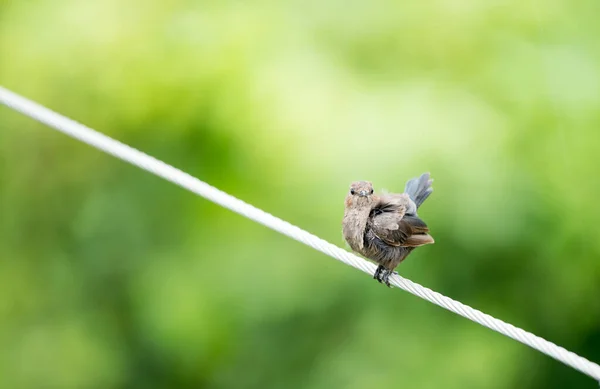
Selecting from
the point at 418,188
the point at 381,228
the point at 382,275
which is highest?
the point at 418,188

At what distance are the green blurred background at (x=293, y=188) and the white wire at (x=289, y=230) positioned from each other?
72.0 inches

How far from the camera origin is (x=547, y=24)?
4.66 m

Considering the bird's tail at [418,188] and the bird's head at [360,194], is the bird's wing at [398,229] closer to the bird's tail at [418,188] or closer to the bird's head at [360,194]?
the bird's head at [360,194]

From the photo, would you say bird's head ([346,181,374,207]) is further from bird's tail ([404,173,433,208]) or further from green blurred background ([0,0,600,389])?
green blurred background ([0,0,600,389])

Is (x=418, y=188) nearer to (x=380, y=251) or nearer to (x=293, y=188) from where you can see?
(x=380, y=251)

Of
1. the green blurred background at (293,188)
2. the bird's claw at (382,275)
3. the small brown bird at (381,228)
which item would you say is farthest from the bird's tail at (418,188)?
the green blurred background at (293,188)

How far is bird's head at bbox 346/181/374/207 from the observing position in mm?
2256

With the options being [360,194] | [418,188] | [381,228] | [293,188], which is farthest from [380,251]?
[293,188]

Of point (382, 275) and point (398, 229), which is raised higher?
point (398, 229)

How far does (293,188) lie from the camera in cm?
414

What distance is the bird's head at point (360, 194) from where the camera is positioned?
226 centimetres

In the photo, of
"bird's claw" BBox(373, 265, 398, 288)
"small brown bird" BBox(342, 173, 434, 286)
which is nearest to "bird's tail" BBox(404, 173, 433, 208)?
"small brown bird" BBox(342, 173, 434, 286)

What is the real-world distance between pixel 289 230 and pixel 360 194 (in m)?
0.41

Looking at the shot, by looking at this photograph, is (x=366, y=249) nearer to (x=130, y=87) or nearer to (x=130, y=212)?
(x=130, y=212)
